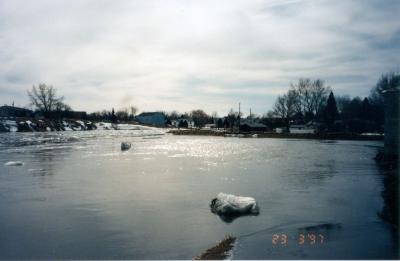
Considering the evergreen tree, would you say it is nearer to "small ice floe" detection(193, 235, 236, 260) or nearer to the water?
the water

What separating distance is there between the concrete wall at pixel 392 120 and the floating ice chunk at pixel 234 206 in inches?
581

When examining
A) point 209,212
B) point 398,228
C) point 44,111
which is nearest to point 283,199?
point 209,212

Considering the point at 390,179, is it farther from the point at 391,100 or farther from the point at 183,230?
the point at 183,230

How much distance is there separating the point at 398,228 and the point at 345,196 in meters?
A: 4.66

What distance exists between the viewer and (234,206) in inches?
464

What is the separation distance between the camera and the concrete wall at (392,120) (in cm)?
2288

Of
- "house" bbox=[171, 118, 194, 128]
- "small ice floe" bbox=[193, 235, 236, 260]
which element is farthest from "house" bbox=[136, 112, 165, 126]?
"small ice floe" bbox=[193, 235, 236, 260]

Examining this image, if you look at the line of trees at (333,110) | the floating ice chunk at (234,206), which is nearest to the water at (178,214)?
the floating ice chunk at (234,206)

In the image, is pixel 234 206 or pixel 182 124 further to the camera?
pixel 182 124

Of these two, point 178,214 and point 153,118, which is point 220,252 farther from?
point 153,118

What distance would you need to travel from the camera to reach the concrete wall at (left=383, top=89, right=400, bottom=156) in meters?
22.9
